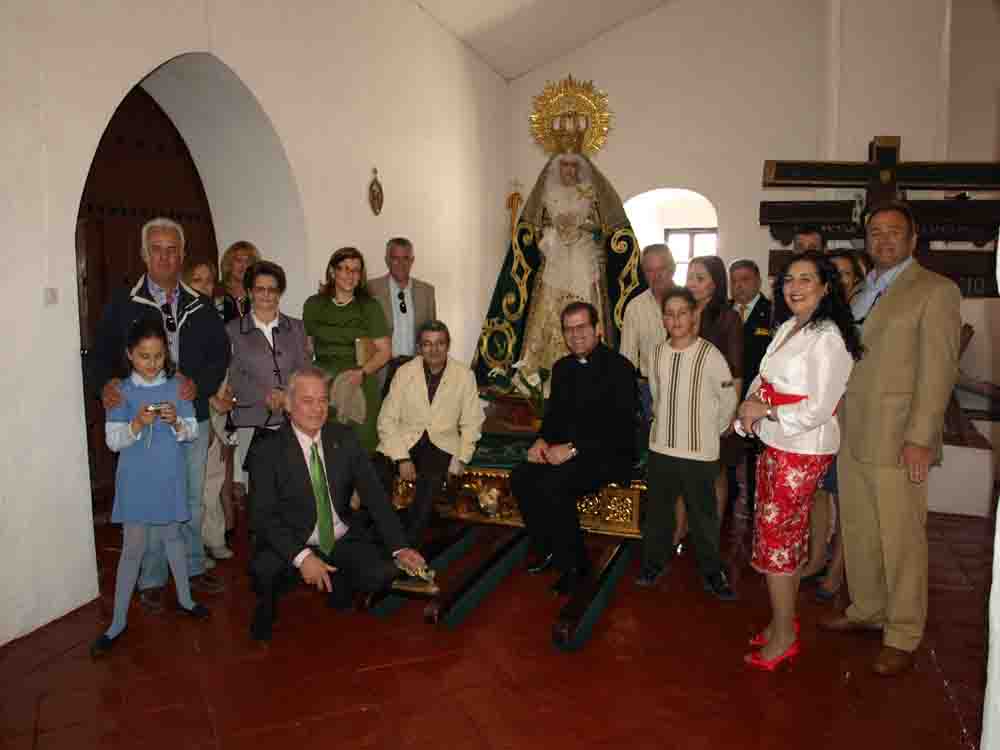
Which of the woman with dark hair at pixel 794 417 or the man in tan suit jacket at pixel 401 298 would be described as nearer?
the woman with dark hair at pixel 794 417

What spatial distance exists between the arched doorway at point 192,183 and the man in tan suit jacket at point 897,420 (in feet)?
12.5

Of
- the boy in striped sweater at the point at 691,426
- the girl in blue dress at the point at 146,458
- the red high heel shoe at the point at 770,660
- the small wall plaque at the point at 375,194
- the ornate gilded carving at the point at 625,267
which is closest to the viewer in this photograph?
the red high heel shoe at the point at 770,660

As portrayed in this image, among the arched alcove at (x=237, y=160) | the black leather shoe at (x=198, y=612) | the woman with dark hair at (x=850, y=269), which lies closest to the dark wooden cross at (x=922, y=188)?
the woman with dark hair at (x=850, y=269)

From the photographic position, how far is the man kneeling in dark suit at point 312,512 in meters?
3.37

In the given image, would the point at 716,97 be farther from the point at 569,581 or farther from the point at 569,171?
the point at 569,581

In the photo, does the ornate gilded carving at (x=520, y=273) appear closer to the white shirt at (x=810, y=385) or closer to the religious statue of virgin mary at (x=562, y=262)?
the religious statue of virgin mary at (x=562, y=262)

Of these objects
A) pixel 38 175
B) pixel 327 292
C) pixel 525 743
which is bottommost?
pixel 525 743

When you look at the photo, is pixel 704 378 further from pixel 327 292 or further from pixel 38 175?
pixel 38 175

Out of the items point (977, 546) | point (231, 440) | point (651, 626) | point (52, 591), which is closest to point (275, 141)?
point (231, 440)

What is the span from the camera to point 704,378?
12.9ft

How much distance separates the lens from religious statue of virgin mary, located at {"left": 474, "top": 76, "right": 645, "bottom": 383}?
5922 mm

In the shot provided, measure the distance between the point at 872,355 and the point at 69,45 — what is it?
3.79m

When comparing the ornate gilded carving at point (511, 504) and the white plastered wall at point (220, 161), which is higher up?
the white plastered wall at point (220, 161)

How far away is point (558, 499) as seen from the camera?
4133 millimetres
